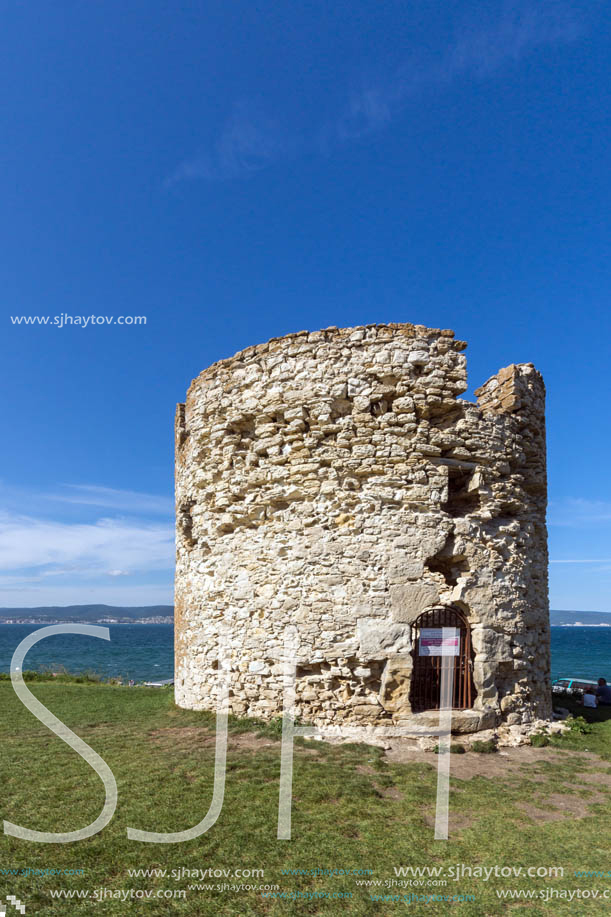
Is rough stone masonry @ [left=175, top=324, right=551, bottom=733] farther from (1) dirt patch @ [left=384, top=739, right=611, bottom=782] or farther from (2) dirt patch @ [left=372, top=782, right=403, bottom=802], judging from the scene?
(2) dirt patch @ [left=372, top=782, right=403, bottom=802]

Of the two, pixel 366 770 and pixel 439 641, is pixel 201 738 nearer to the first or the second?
pixel 366 770

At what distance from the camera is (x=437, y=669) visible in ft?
30.0

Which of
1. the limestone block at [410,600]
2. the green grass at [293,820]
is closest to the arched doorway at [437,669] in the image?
the limestone block at [410,600]

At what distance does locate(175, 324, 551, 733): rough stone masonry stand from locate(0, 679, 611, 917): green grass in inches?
39.2

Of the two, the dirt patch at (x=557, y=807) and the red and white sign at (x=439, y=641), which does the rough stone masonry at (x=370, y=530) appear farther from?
the dirt patch at (x=557, y=807)

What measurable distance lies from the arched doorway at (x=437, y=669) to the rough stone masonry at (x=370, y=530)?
0.07 metres

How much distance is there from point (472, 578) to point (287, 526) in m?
3.17

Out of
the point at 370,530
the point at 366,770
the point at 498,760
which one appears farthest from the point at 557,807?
the point at 370,530

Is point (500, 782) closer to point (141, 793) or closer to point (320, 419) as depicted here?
point (141, 793)

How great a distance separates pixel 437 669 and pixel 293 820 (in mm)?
4558

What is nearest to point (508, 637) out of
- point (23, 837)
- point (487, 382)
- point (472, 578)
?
point (472, 578)

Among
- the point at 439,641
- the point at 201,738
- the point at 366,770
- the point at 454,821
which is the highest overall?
the point at 439,641

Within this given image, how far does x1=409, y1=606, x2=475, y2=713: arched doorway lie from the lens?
8672 mm

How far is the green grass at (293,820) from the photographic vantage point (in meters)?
4.04
